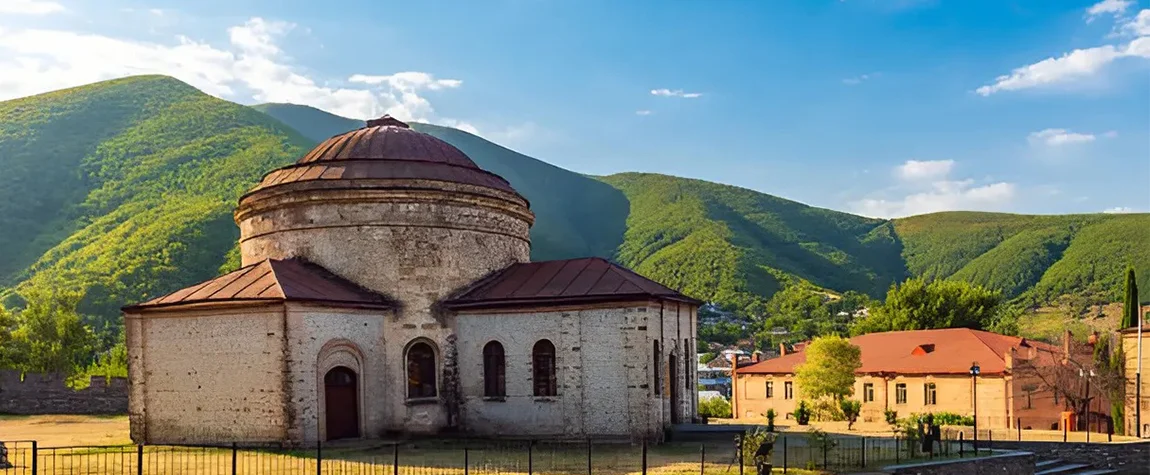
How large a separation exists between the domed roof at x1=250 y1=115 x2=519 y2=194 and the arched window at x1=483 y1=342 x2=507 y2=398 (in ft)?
14.7

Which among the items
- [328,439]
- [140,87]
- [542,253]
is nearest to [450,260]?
[328,439]

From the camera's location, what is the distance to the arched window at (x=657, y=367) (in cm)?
2381

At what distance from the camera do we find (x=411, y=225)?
83.3ft

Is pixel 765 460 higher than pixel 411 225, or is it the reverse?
pixel 411 225

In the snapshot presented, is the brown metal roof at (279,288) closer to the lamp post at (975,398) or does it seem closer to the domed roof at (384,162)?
the domed roof at (384,162)

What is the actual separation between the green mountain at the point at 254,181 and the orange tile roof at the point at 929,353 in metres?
43.6

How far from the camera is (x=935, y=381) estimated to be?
4100 cm

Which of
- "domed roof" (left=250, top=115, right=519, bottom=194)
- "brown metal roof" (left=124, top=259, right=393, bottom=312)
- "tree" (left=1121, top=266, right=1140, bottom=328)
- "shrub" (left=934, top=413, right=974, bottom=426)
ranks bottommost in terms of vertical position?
"shrub" (left=934, top=413, right=974, bottom=426)

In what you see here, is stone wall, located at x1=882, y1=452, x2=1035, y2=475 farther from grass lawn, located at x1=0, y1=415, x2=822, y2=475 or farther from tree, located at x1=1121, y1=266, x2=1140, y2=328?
tree, located at x1=1121, y1=266, x2=1140, y2=328

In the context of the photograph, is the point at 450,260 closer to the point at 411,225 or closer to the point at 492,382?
the point at 411,225

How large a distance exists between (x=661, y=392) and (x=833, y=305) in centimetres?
8175

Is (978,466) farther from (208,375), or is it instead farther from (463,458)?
(208,375)

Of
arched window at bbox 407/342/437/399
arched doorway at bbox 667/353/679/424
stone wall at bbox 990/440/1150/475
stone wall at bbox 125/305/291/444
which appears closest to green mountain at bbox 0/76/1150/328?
stone wall at bbox 125/305/291/444

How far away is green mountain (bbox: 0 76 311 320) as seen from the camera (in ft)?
235
